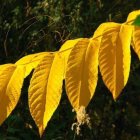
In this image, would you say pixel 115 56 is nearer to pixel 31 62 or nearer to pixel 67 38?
pixel 31 62

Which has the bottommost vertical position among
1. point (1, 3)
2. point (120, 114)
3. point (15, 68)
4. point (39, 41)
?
point (120, 114)

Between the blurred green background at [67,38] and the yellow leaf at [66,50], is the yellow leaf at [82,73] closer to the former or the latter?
the yellow leaf at [66,50]

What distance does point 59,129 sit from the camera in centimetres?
396

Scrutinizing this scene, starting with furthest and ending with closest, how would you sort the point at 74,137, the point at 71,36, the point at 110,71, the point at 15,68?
the point at 71,36 < the point at 74,137 < the point at 15,68 < the point at 110,71

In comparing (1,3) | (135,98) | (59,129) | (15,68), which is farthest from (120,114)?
(15,68)

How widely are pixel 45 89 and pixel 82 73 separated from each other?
0.07 metres

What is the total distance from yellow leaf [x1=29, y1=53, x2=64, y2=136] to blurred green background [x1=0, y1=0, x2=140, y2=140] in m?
3.01

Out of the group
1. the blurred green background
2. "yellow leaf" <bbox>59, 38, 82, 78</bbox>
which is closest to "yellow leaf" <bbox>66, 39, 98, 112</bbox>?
"yellow leaf" <bbox>59, 38, 82, 78</bbox>

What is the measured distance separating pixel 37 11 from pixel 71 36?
1.44 ft

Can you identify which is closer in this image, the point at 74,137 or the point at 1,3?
the point at 74,137

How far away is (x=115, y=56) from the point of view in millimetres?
854

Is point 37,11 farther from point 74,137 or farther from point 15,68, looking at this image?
point 15,68

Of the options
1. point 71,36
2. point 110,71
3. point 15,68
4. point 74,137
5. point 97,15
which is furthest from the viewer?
point 97,15

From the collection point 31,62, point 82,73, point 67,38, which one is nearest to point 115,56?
point 82,73
